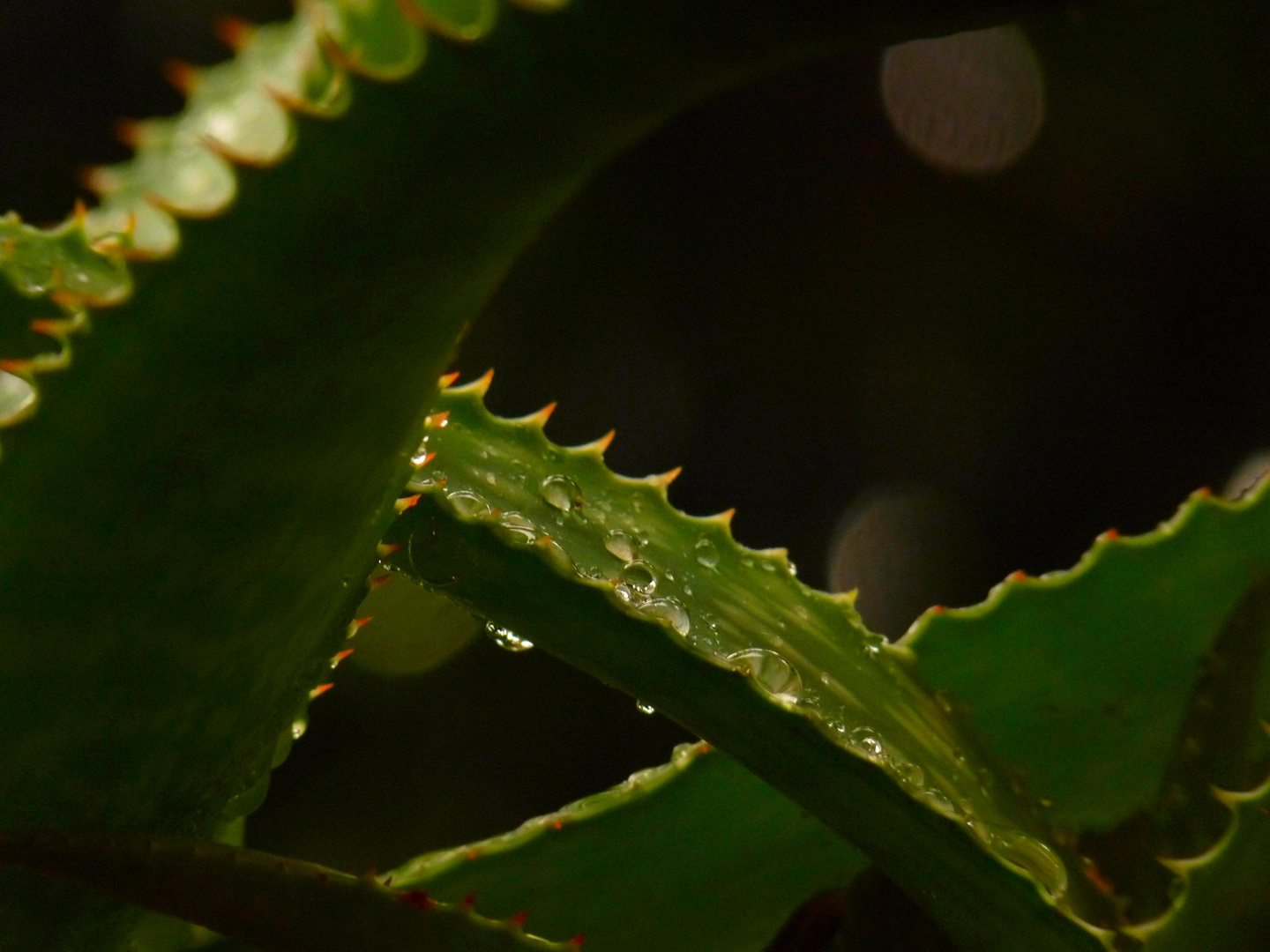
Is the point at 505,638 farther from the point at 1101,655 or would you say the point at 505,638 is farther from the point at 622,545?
the point at 1101,655

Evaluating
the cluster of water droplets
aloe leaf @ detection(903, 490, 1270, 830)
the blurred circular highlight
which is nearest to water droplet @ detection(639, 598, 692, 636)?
the cluster of water droplets

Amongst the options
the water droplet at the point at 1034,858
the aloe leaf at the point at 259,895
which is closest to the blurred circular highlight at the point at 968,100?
the water droplet at the point at 1034,858

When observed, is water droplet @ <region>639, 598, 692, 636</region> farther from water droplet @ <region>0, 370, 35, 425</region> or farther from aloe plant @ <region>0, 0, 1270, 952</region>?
water droplet @ <region>0, 370, 35, 425</region>

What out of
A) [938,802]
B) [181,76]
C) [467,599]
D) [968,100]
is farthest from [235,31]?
[968,100]

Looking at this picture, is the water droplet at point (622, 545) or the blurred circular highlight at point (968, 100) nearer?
the water droplet at point (622, 545)

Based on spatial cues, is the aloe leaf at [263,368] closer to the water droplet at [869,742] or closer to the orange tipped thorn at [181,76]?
the orange tipped thorn at [181,76]

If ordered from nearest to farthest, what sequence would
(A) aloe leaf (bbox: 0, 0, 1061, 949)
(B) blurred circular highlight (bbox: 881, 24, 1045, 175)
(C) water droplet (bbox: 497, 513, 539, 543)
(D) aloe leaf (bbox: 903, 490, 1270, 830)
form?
(A) aloe leaf (bbox: 0, 0, 1061, 949) < (C) water droplet (bbox: 497, 513, 539, 543) < (D) aloe leaf (bbox: 903, 490, 1270, 830) < (B) blurred circular highlight (bbox: 881, 24, 1045, 175)
